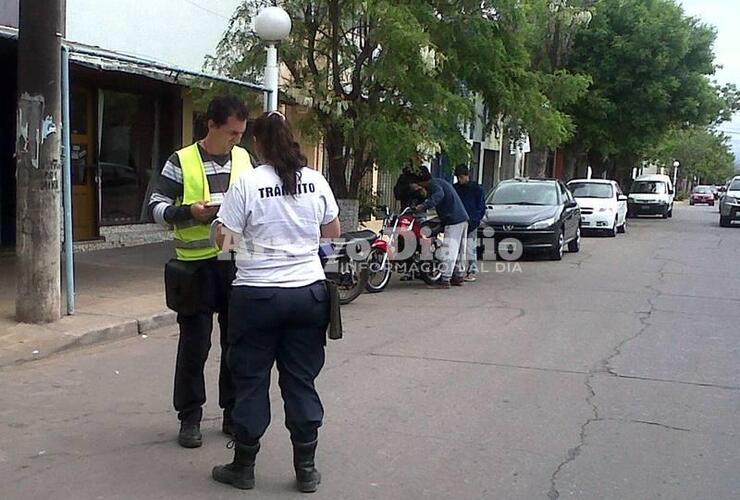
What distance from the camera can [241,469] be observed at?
4.22 metres

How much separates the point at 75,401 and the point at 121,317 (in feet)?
8.02

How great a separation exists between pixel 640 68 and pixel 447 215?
1845 cm

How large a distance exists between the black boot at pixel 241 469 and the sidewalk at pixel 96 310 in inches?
127

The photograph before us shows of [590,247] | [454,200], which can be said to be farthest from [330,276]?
[590,247]

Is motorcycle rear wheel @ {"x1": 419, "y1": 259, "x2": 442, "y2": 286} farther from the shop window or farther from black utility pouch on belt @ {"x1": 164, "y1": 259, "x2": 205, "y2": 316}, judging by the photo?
black utility pouch on belt @ {"x1": 164, "y1": 259, "x2": 205, "y2": 316}

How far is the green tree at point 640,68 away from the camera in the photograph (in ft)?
88.5

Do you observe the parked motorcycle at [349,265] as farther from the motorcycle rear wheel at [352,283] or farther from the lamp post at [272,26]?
the lamp post at [272,26]

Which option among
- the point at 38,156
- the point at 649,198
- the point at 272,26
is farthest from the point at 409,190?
the point at 649,198

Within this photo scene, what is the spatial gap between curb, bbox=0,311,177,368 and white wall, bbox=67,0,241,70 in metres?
5.07

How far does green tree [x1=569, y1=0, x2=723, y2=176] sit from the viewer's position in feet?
88.5

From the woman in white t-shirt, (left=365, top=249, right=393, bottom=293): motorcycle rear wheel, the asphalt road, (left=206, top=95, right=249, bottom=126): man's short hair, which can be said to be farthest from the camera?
(left=365, top=249, right=393, bottom=293): motorcycle rear wheel

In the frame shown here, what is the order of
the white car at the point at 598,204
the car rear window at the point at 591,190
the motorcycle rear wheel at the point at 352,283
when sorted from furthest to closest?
1. the car rear window at the point at 591,190
2. the white car at the point at 598,204
3. the motorcycle rear wheel at the point at 352,283

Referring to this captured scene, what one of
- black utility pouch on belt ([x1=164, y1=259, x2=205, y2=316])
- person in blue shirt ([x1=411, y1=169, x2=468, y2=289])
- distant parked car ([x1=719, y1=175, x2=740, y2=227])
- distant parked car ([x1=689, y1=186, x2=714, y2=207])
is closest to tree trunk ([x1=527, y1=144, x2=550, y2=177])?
distant parked car ([x1=719, y1=175, x2=740, y2=227])

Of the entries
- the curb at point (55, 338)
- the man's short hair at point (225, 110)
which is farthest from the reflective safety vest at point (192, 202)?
the curb at point (55, 338)
